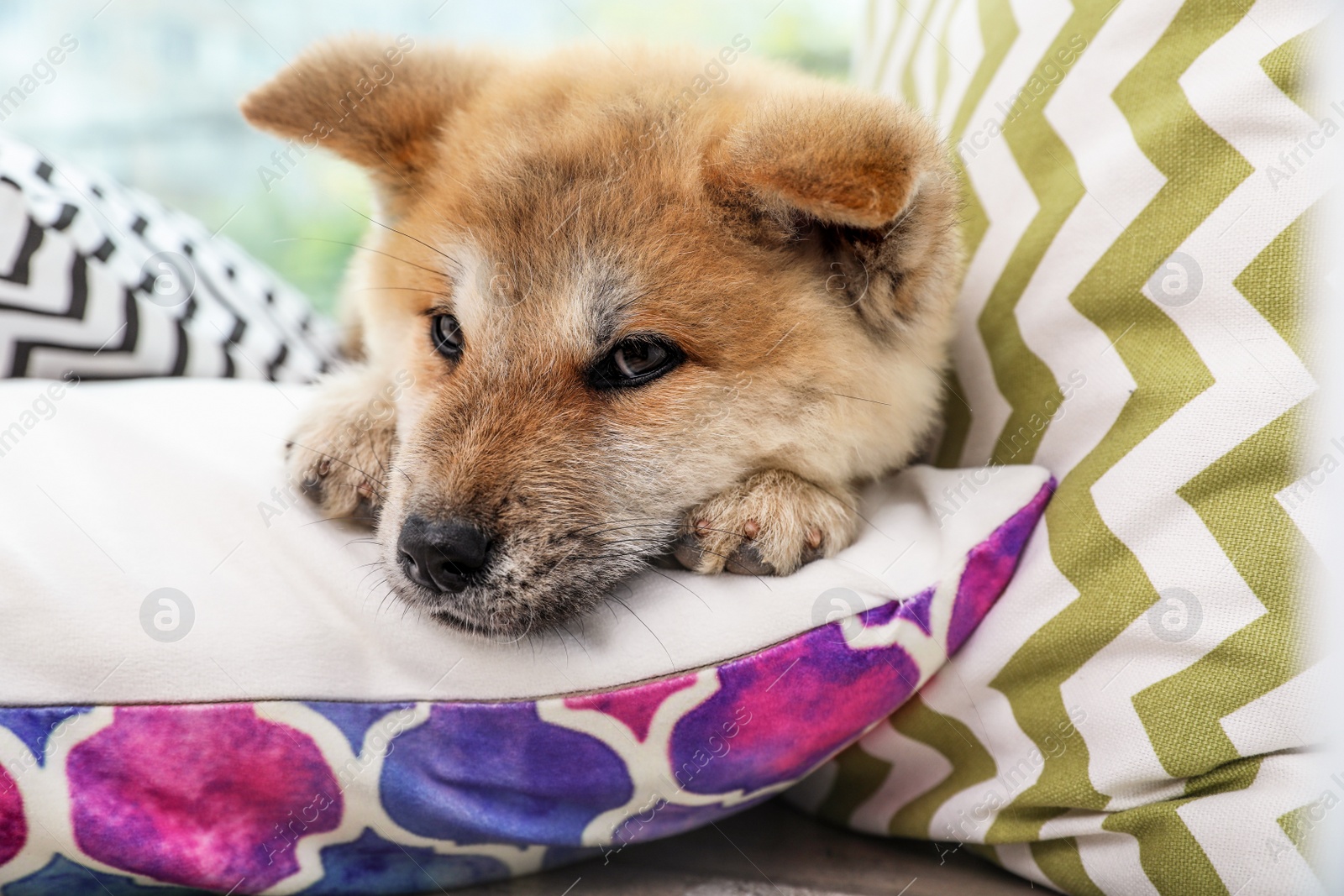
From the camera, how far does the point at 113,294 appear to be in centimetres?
165

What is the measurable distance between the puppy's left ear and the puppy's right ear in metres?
0.62

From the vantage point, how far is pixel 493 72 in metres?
1.80

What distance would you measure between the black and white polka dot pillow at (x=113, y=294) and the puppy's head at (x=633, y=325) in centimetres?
43

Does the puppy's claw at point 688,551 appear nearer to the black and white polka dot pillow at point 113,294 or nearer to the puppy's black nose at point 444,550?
the puppy's black nose at point 444,550

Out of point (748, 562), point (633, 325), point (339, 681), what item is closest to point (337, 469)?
point (339, 681)

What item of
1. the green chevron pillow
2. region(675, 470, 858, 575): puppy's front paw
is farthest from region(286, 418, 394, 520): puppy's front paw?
the green chevron pillow

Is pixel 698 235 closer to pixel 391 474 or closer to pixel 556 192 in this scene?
pixel 556 192

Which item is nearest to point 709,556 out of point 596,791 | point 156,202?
point 596,791

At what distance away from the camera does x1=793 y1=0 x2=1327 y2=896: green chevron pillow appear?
1075 mm

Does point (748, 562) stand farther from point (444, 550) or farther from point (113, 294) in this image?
point (113, 294)

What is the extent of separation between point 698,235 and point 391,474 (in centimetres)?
60

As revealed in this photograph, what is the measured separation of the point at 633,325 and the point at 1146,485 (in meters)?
0.74

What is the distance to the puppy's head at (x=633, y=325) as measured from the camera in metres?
1.26

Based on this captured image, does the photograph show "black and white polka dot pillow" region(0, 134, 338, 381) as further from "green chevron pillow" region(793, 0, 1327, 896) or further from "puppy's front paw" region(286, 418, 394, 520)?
"green chevron pillow" region(793, 0, 1327, 896)
